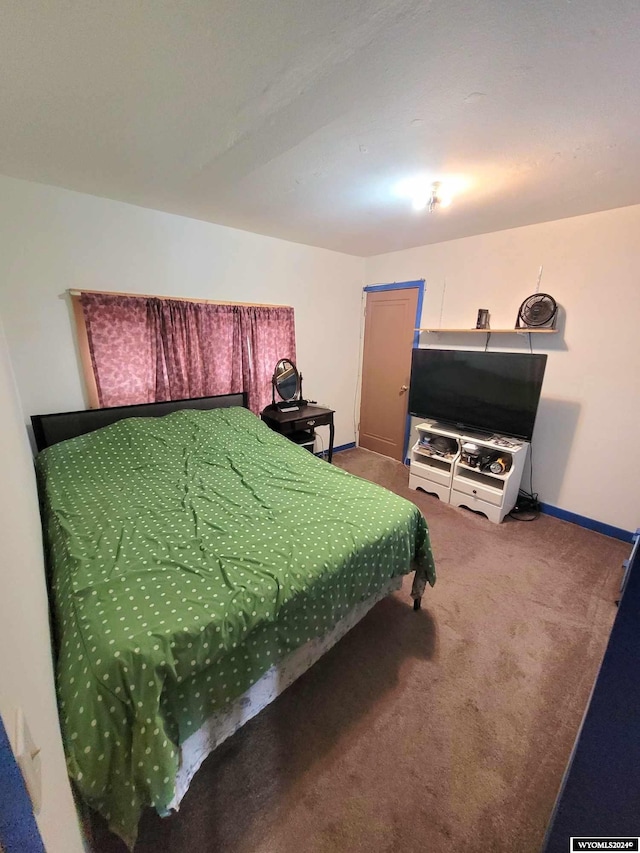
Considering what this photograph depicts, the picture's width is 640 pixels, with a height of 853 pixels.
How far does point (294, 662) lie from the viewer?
1.38 m

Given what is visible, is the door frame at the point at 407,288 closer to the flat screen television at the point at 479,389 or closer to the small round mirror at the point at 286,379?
the flat screen television at the point at 479,389

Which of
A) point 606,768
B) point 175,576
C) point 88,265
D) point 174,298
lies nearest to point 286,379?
point 174,298

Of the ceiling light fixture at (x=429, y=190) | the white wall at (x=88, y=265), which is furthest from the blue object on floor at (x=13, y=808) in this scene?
the white wall at (x=88, y=265)

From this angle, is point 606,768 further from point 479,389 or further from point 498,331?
point 498,331

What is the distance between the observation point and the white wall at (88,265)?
2.09 metres

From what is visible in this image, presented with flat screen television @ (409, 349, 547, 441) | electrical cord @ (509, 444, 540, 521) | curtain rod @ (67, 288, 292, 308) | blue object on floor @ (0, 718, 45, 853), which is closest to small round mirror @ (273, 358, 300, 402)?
curtain rod @ (67, 288, 292, 308)

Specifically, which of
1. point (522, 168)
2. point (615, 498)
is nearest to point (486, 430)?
point (615, 498)

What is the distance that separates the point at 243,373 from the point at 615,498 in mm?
3315

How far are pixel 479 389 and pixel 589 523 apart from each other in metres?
1.42

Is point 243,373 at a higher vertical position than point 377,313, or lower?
lower

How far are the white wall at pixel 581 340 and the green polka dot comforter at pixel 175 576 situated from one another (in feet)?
6.03

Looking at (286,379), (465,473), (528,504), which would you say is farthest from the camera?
(286,379)

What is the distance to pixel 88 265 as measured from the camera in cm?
232

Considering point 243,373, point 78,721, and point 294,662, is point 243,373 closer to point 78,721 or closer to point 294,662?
point 294,662
